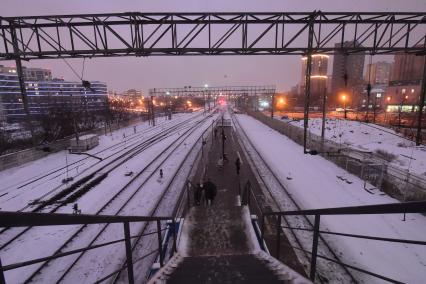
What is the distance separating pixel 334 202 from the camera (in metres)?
12.6

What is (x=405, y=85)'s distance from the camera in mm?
75312

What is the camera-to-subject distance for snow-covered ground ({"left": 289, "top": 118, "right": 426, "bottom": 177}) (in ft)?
65.9

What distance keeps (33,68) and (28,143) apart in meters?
131

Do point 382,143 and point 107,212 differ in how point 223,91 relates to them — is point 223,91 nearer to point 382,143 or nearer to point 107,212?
point 382,143

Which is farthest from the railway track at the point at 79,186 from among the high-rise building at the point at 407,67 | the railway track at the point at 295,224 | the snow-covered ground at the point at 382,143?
the high-rise building at the point at 407,67

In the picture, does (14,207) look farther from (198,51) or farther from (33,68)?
(33,68)

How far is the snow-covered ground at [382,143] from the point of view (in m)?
20.1

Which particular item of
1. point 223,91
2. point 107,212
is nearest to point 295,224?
point 107,212

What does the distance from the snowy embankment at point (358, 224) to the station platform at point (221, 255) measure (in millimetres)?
4338

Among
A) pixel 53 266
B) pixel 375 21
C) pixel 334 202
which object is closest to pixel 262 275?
pixel 53 266

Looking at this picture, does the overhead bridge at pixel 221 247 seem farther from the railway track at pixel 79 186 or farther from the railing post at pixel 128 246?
the railway track at pixel 79 186

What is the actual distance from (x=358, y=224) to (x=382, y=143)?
2233cm

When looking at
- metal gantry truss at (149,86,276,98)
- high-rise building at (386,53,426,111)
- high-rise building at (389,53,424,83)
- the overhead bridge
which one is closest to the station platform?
the overhead bridge

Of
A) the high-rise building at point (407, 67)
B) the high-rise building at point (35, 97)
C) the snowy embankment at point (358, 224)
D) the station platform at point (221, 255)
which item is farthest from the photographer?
the high-rise building at point (407, 67)
